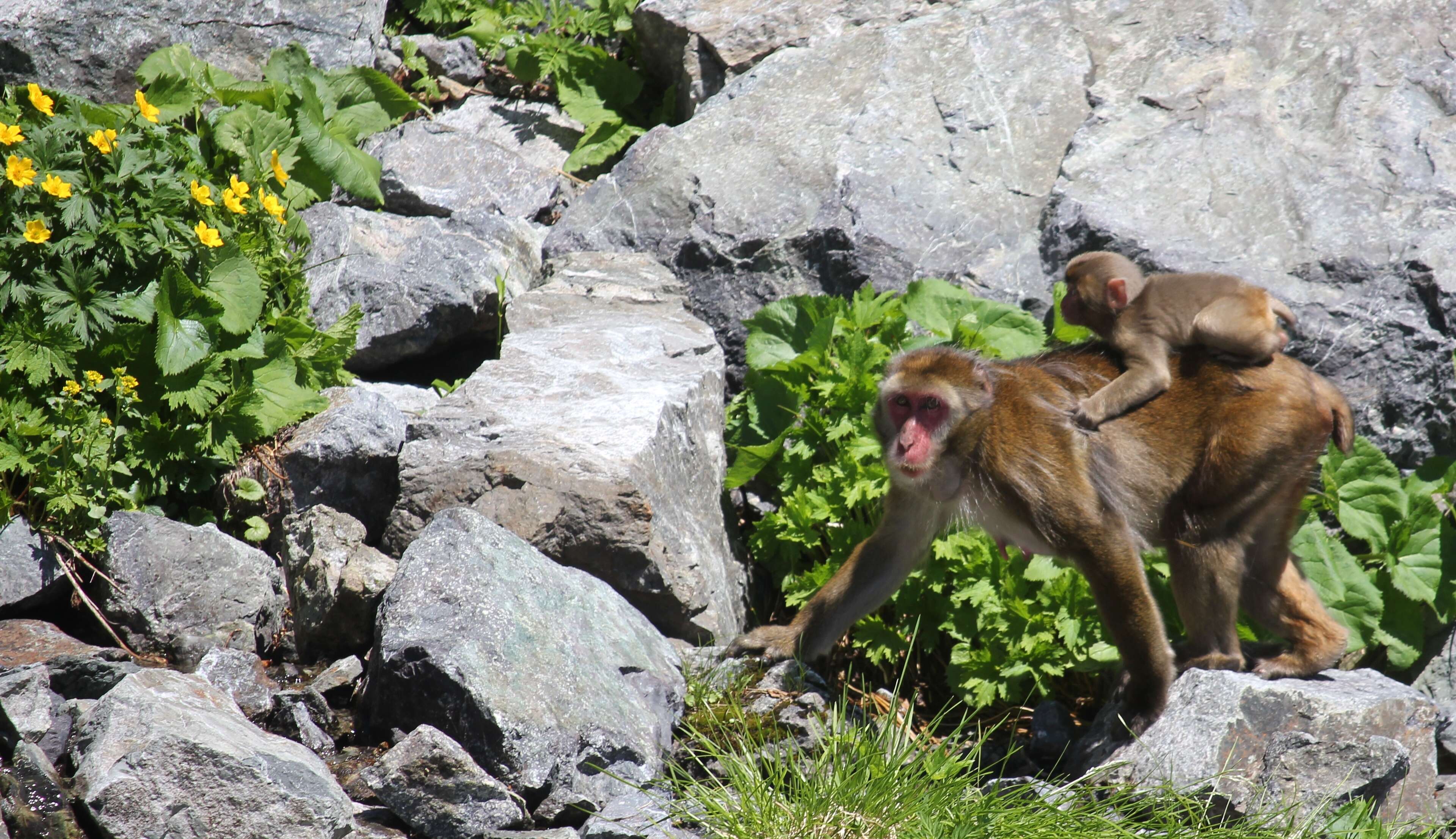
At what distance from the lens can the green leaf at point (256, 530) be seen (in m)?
4.96

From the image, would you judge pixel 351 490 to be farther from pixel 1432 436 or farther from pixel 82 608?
pixel 1432 436

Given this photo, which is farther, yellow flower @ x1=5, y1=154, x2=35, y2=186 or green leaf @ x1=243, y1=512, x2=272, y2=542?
green leaf @ x1=243, y1=512, x2=272, y2=542

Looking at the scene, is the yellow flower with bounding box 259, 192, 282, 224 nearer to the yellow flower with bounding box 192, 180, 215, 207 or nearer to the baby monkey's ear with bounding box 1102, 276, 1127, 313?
the yellow flower with bounding box 192, 180, 215, 207

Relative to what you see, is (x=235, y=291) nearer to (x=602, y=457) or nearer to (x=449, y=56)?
(x=602, y=457)

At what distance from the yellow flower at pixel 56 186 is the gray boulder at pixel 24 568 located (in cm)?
122

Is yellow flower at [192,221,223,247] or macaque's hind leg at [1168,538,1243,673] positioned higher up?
yellow flower at [192,221,223,247]

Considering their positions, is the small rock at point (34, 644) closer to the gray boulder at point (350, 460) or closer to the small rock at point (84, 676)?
the small rock at point (84, 676)

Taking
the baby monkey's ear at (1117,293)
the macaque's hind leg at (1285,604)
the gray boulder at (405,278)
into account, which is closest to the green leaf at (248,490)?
the gray boulder at (405,278)

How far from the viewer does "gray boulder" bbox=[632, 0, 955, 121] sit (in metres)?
7.63

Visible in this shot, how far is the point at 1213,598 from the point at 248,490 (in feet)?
12.7

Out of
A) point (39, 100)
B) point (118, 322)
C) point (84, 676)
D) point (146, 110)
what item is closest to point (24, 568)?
point (84, 676)

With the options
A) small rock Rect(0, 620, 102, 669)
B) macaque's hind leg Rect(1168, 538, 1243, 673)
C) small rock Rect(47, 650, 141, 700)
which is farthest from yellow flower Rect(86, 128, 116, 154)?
macaque's hind leg Rect(1168, 538, 1243, 673)

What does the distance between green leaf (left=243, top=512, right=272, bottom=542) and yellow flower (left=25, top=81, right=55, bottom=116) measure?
1.68m

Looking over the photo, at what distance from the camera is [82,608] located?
15.0ft
